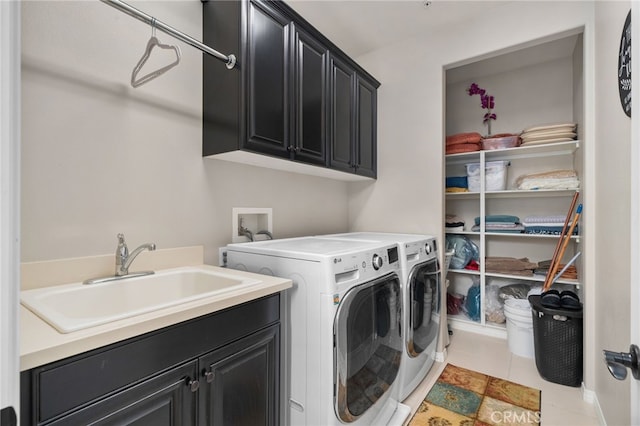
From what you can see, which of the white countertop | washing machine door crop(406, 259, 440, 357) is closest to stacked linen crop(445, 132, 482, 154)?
washing machine door crop(406, 259, 440, 357)

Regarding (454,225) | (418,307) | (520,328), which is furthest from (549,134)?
(418,307)

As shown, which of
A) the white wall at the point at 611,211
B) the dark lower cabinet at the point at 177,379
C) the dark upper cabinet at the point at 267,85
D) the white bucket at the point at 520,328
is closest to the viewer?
the dark lower cabinet at the point at 177,379

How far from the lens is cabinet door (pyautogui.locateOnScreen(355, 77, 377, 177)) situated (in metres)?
2.50

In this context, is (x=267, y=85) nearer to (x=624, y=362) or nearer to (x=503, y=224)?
(x=624, y=362)

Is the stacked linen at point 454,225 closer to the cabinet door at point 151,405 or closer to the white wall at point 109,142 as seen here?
the white wall at point 109,142

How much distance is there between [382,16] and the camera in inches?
89.6

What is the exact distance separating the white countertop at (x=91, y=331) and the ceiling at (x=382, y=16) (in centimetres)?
206

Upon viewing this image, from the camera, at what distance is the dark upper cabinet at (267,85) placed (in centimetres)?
153

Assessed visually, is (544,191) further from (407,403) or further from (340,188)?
(407,403)

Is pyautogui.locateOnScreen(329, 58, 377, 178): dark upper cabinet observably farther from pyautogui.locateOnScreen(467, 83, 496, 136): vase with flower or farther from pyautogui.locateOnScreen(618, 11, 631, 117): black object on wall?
pyautogui.locateOnScreen(618, 11, 631, 117): black object on wall

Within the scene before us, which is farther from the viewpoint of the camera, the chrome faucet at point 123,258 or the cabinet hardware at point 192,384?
the chrome faucet at point 123,258

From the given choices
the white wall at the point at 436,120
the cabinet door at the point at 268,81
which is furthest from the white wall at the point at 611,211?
the cabinet door at the point at 268,81

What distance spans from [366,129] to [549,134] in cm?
154

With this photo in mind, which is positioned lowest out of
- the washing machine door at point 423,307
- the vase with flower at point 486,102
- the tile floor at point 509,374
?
the tile floor at point 509,374
